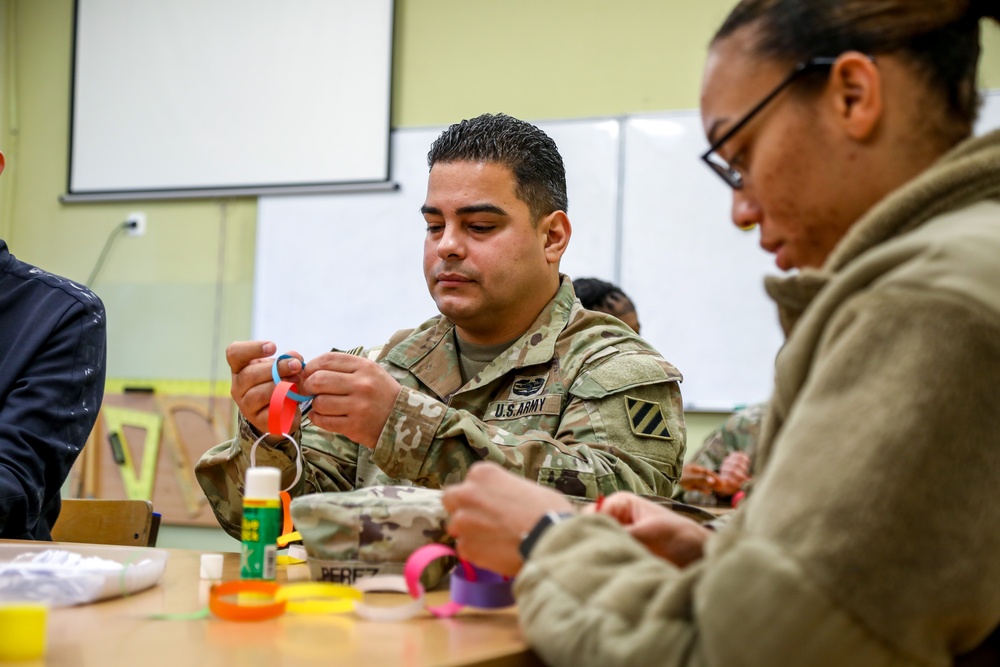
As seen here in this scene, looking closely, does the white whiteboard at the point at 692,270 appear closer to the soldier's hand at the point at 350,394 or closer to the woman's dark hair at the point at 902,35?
the soldier's hand at the point at 350,394

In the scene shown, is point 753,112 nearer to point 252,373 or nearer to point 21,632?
point 21,632

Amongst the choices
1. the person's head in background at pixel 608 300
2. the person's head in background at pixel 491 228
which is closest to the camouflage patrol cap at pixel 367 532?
the person's head in background at pixel 491 228

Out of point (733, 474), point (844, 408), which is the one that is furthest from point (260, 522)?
point (733, 474)

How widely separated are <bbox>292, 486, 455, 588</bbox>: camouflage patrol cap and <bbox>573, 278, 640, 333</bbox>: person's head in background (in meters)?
2.31

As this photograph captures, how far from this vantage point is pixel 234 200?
4.95 metres

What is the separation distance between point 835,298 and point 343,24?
4.30 metres

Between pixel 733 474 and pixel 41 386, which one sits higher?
pixel 41 386

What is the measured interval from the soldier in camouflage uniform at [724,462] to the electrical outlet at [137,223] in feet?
10.0

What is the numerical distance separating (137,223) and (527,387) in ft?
12.3

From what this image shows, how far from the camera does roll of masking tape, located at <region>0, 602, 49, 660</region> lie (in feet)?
2.85

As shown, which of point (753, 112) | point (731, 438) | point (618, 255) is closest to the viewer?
point (753, 112)

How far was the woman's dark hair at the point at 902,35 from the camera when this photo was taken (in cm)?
95

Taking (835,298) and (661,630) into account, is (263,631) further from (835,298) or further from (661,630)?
(835,298)

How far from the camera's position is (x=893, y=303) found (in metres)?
0.77
